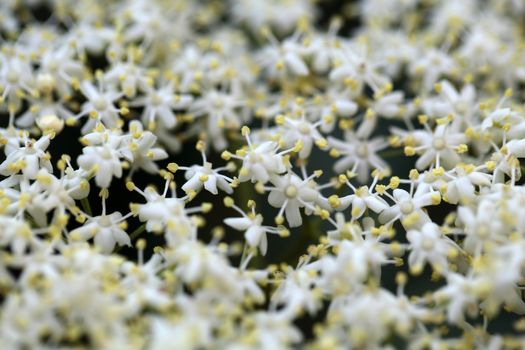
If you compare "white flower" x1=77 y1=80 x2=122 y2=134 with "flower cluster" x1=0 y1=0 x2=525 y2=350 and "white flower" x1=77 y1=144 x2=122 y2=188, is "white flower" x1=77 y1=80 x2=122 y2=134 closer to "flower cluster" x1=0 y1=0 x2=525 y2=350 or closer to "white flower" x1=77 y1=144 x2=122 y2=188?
"flower cluster" x1=0 y1=0 x2=525 y2=350

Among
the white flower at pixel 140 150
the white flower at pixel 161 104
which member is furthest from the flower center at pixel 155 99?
the white flower at pixel 140 150

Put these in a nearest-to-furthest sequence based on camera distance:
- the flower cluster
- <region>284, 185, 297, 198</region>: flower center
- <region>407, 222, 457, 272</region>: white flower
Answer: the flower cluster → <region>407, 222, 457, 272</region>: white flower → <region>284, 185, 297, 198</region>: flower center

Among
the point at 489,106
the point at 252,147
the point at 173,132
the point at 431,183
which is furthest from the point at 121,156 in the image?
the point at 489,106

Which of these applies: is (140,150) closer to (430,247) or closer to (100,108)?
(100,108)

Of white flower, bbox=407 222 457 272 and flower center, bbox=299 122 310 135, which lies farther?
flower center, bbox=299 122 310 135

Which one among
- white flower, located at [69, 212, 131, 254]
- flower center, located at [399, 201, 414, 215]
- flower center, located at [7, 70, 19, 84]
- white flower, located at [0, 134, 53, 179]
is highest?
flower center, located at [7, 70, 19, 84]

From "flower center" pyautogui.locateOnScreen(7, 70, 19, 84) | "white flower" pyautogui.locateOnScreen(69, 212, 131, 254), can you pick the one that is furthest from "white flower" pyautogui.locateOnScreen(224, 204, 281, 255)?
"flower center" pyautogui.locateOnScreen(7, 70, 19, 84)

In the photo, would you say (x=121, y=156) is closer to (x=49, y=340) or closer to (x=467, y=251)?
(x=49, y=340)
